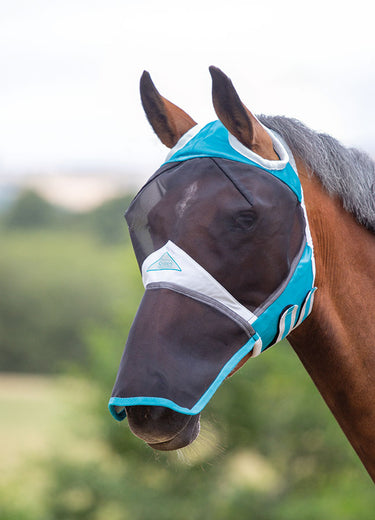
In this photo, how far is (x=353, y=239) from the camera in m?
2.16

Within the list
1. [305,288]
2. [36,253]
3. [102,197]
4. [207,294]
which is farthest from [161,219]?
[102,197]

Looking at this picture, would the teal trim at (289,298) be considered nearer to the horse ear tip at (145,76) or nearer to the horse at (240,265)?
the horse at (240,265)

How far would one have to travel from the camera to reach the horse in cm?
173

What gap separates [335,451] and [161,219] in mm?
11399

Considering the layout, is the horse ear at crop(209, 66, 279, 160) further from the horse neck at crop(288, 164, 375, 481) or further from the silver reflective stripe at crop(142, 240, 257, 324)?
the silver reflective stripe at crop(142, 240, 257, 324)

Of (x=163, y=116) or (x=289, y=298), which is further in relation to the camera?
(x=163, y=116)

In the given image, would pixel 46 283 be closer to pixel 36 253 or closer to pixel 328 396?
pixel 36 253

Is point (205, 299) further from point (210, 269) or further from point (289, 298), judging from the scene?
point (289, 298)

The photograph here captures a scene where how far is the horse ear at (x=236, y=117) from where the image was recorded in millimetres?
1806

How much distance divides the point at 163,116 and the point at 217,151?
0.36 metres

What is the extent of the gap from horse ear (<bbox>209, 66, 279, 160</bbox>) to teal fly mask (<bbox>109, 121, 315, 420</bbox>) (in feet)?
0.12

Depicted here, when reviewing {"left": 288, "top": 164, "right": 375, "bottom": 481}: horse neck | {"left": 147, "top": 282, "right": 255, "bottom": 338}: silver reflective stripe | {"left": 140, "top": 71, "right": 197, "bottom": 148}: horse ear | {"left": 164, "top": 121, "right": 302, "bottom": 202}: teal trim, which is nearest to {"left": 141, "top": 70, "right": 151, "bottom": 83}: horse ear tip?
{"left": 140, "top": 71, "right": 197, "bottom": 148}: horse ear

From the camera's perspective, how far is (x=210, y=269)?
178cm

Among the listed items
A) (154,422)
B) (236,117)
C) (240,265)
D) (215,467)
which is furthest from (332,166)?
(215,467)
